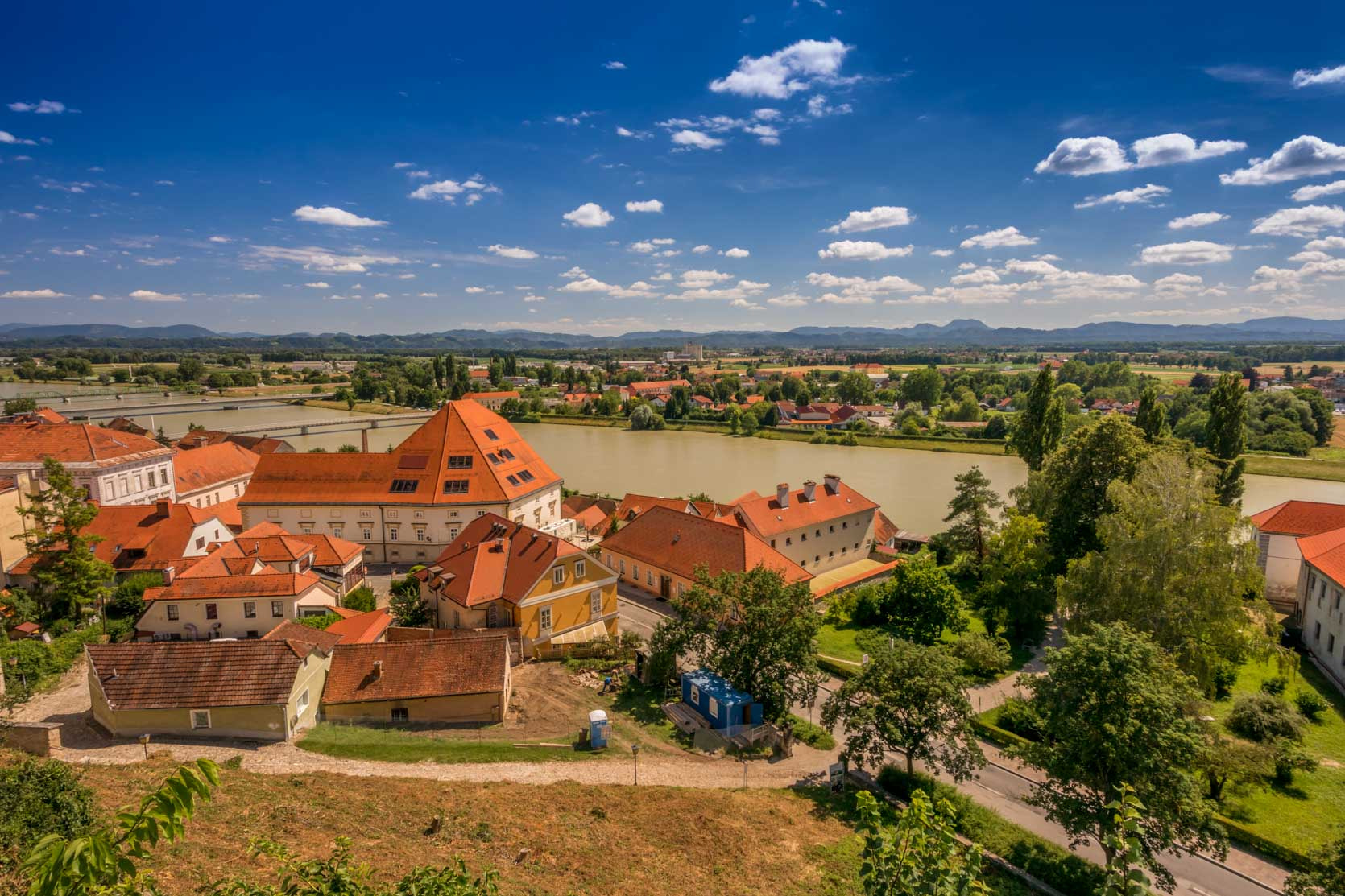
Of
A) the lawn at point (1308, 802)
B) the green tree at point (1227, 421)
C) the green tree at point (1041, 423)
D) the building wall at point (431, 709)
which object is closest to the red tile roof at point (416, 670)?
the building wall at point (431, 709)

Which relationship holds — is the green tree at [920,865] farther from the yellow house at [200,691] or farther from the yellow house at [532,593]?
the yellow house at [532,593]

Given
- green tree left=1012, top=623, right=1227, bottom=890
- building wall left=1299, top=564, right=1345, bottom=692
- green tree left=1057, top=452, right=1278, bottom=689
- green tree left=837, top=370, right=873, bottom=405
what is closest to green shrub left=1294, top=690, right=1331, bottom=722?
green tree left=1057, top=452, right=1278, bottom=689

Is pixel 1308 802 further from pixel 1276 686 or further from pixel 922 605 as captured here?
pixel 922 605

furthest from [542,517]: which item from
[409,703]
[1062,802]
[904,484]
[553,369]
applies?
[553,369]

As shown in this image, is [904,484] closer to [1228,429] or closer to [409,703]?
[1228,429]

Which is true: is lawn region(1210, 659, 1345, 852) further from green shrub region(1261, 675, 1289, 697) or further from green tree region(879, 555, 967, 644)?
green tree region(879, 555, 967, 644)

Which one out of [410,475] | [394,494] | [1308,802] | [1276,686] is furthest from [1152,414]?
[394,494]
